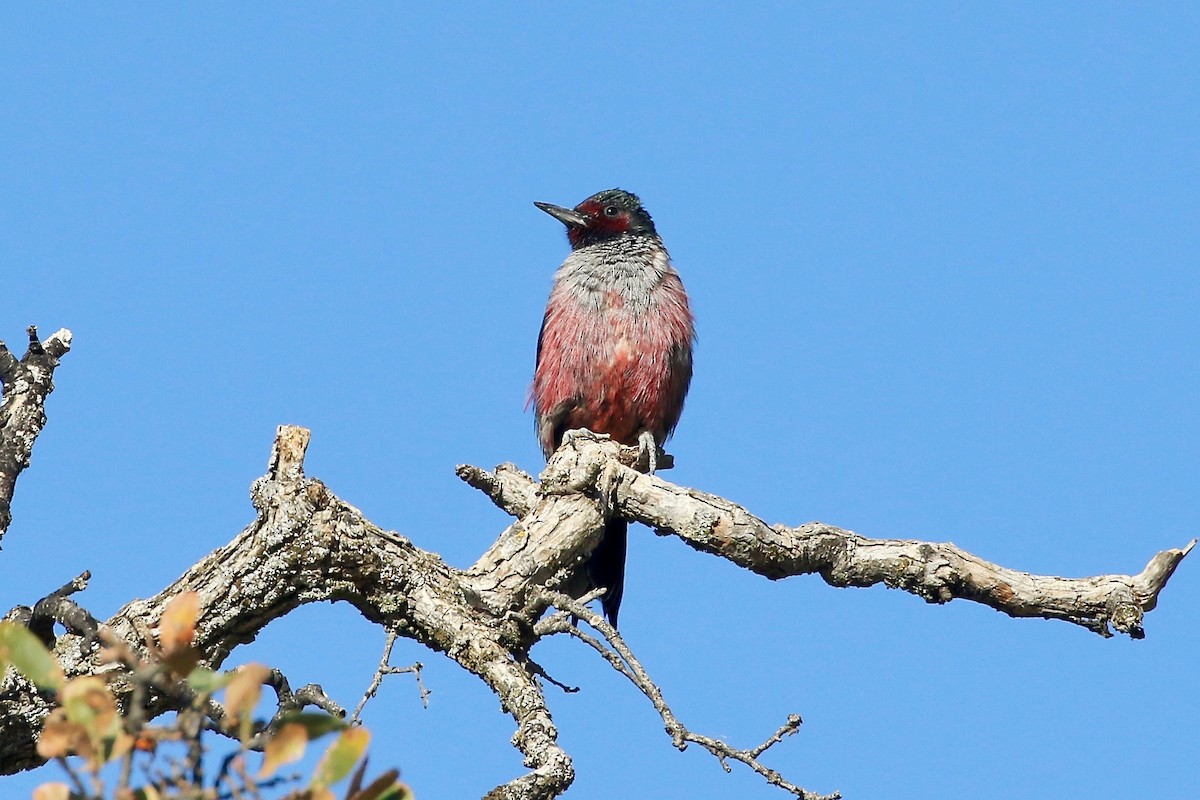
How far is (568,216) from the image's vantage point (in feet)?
25.7

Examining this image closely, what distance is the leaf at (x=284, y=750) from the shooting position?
5.17 feet

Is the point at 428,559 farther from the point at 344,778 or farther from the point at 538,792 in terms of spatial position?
the point at 344,778

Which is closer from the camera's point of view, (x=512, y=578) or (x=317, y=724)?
(x=317, y=724)

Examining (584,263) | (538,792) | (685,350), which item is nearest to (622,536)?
(685,350)

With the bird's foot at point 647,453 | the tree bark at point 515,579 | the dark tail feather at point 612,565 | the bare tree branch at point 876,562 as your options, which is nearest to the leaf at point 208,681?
the tree bark at point 515,579

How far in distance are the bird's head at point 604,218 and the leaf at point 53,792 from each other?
618 centimetres

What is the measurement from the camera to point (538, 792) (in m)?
3.46

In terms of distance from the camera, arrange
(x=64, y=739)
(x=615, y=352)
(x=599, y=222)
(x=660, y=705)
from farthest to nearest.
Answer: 1. (x=599, y=222)
2. (x=615, y=352)
3. (x=660, y=705)
4. (x=64, y=739)

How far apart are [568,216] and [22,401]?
3933 millimetres

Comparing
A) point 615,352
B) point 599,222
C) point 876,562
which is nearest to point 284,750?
point 876,562

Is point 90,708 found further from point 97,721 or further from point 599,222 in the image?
point 599,222

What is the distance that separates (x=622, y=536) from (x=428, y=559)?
6.61 feet

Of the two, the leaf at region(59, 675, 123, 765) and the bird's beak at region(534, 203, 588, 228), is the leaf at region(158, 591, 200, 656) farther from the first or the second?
the bird's beak at region(534, 203, 588, 228)

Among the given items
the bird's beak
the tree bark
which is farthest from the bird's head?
the tree bark
